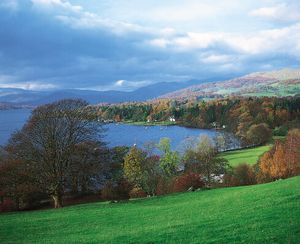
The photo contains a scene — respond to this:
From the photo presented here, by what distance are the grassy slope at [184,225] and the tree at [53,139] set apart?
12911 mm

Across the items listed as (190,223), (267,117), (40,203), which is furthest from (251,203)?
(267,117)

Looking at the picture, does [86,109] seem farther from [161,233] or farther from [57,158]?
[161,233]

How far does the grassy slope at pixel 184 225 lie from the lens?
1599 cm

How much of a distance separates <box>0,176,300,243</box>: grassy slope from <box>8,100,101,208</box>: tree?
12.9 metres

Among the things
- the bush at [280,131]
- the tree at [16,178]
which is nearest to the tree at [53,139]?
the tree at [16,178]

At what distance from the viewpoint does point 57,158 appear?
144 ft

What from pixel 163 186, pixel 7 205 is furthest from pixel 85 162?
pixel 163 186

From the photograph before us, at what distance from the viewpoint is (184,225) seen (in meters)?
19.5

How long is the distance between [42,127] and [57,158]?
3.97m

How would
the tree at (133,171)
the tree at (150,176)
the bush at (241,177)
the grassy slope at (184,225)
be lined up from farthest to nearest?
the tree at (133,171)
the tree at (150,176)
the bush at (241,177)
the grassy slope at (184,225)

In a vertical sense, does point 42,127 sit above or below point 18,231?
above

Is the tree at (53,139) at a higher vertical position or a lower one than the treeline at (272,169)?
higher

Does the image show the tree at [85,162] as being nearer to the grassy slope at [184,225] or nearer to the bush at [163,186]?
the bush at [163,186]

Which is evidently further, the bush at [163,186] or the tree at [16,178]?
the bush at [163,186]
